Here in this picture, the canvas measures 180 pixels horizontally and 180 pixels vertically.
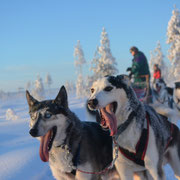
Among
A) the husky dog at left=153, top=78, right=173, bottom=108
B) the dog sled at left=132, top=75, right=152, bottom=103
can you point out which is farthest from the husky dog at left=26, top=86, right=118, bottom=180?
the husky dog at left=153, top=78, right=173, bottom=108

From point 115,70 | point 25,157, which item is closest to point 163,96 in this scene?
point 25,157

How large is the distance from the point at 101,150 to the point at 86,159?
0.34 m

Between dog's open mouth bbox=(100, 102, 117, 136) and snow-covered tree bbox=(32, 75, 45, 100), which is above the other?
dog's open mouth bbox=(100, 102, 117, 136)

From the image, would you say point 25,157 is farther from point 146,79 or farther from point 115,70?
point 115,70

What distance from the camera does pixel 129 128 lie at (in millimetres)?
2633

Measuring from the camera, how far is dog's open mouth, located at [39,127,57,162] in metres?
2.83

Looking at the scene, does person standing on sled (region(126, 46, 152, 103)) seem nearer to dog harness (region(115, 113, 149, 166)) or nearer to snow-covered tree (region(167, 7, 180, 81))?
dog harness (region(115, 113, 149, 166))

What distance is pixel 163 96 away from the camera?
29.0 ft

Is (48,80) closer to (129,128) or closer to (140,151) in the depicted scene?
(129,128)

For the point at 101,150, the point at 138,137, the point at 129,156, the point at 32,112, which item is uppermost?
the point at 32,112

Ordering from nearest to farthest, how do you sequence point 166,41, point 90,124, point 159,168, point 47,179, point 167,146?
1. point 159,168
2. point 167,146
3. point 90,124
4. point 47,179
5. point 166,41

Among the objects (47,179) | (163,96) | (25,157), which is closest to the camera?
(47,179)

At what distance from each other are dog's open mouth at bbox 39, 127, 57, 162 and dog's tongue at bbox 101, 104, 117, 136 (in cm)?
80

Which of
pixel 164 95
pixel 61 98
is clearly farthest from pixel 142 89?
pixel 61 98
